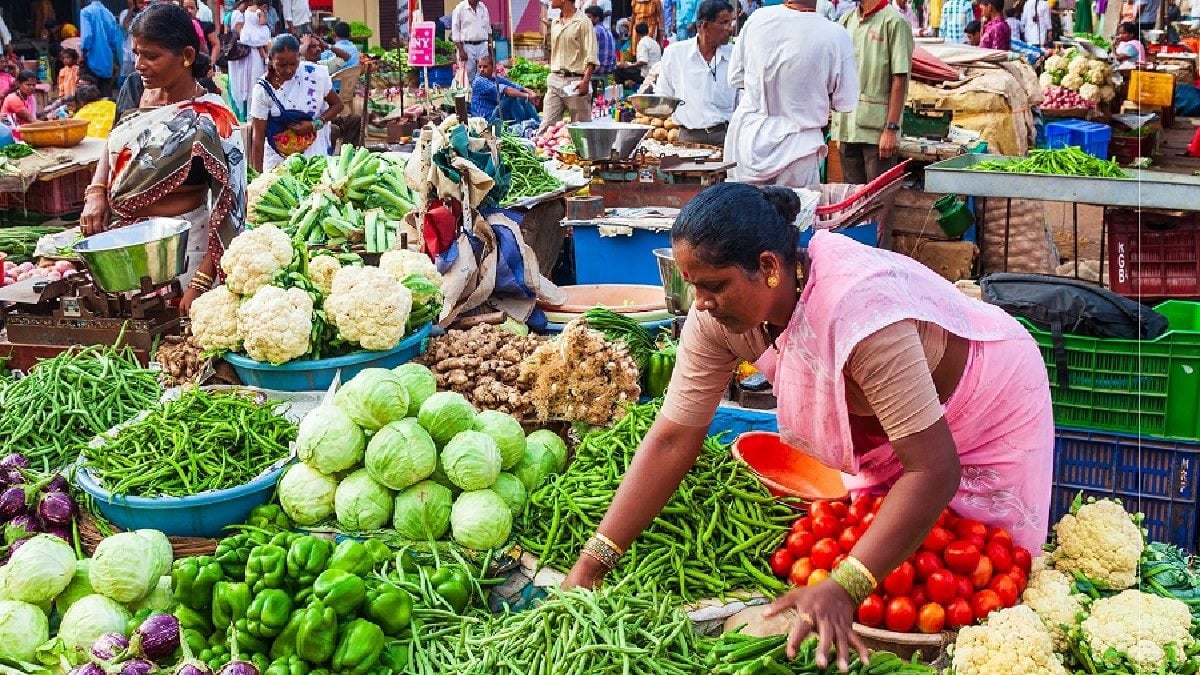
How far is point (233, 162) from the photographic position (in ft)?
15.8

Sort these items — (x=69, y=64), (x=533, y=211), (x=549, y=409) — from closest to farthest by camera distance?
(x=549, y=409) < (x=533, y=211) < (x=69, y=64)

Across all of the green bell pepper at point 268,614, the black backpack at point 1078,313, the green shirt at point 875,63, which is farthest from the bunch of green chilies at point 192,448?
the green shirt at point 875,63

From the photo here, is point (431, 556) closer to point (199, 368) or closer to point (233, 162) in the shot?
point (199, 368)

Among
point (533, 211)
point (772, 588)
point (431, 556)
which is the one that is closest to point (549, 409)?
point (431, 556)

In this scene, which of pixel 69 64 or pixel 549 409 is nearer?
pixel 549 409

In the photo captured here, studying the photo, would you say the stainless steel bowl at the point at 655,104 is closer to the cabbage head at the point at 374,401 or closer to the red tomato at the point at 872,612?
the cabbage head at the point at 374,401

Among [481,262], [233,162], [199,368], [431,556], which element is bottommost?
[431,556]

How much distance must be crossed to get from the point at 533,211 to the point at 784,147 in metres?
1.58

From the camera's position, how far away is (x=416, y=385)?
3.44 metres

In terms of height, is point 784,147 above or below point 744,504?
above

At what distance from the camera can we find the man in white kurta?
6215 millimetres

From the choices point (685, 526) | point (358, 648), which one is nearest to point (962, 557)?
point (685, 526)

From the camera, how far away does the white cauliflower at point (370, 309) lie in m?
3.86

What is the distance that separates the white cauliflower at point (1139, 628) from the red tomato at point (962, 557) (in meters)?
0.27
